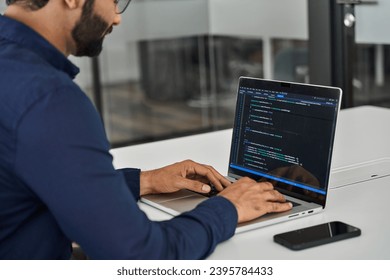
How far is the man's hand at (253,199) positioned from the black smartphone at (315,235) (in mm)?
82

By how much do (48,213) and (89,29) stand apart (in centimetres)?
37

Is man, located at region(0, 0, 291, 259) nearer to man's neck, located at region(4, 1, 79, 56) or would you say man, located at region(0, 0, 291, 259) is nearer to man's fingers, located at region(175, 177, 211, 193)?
man's neck, located at region(4, 1, 79, 56)

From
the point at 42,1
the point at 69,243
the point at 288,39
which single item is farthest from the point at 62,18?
the point at 288,39

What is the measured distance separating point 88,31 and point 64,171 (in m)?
0.37

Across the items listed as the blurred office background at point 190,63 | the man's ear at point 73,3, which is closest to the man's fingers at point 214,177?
the man's ear at point 73,3

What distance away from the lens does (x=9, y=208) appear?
1.39m

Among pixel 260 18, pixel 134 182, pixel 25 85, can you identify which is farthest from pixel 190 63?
pixel 25 85

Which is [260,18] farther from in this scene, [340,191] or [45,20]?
[45,20]

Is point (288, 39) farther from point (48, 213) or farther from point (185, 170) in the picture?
point (48, 213)

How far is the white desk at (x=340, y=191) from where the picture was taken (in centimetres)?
144

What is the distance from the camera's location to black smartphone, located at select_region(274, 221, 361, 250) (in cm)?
145

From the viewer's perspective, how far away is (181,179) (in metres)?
1.79

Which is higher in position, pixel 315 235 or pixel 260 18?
pixel 260 18

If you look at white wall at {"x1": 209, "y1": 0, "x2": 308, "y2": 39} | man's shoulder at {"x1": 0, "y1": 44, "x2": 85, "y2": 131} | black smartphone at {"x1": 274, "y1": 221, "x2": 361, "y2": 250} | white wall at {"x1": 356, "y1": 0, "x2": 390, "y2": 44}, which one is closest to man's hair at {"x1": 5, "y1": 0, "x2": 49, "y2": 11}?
man's shoulder at {"x1": 0, "y1": 44, "x2": 85, "y2": 131}
